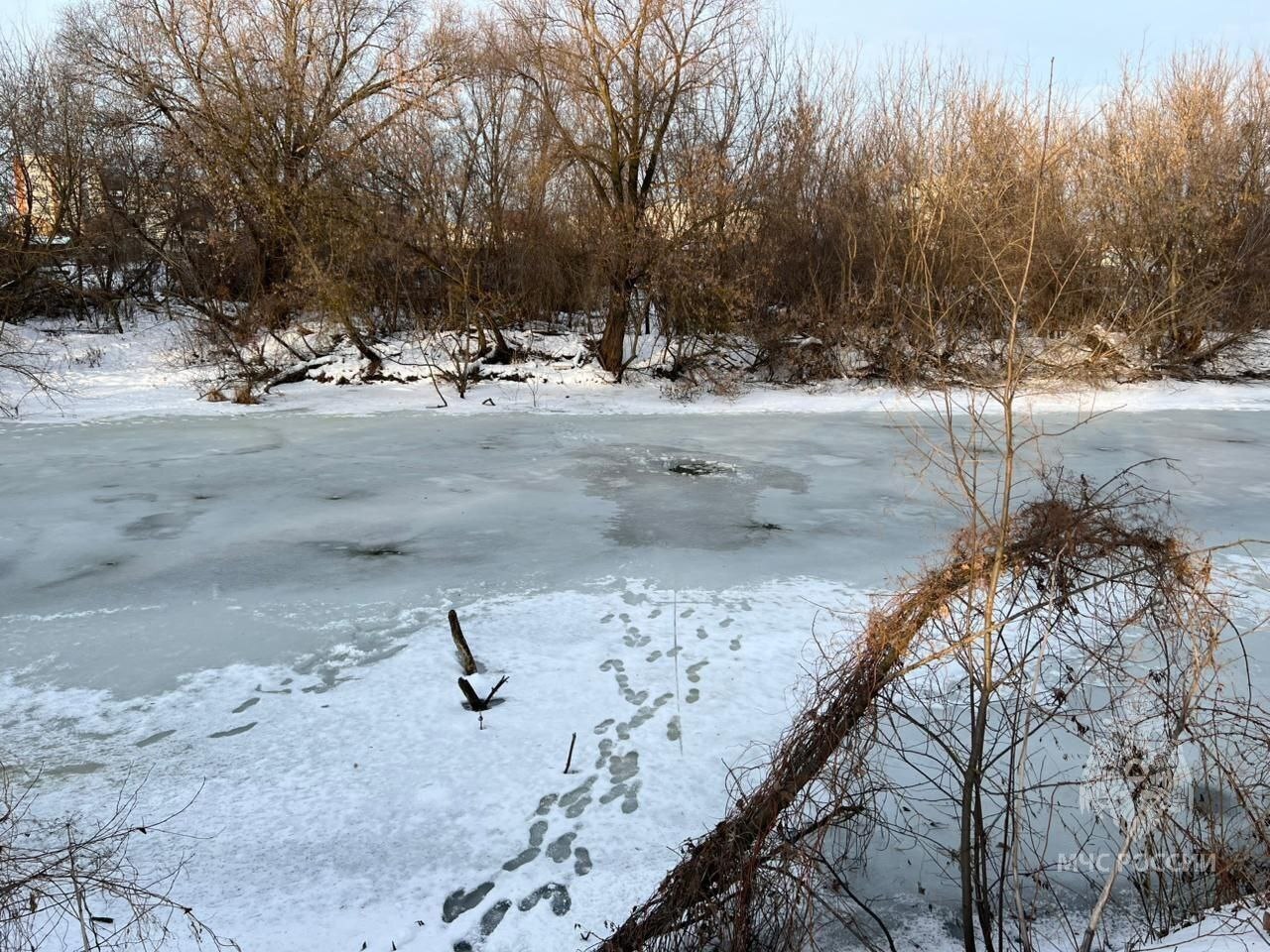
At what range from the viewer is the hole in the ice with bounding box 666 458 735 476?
35.1ft

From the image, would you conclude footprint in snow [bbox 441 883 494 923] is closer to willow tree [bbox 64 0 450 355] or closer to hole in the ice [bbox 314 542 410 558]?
hole in the ice [bbox 314 542 410 558]

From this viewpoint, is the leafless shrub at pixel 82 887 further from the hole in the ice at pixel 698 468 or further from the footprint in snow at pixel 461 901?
the hole in the ice at pixel 698 468

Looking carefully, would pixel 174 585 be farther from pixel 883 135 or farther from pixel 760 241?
pixel 883 135

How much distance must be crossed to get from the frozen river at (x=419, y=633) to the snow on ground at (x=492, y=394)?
4234 mm

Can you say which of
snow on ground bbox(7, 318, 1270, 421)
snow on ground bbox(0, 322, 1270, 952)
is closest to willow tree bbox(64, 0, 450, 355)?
snow on ground bbox(7, 318, 1270, 421)

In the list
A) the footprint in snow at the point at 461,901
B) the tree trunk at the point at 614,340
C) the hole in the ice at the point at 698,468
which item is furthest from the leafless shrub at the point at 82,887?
the tree trunk at the point at 614,340

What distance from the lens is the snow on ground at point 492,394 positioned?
52.2ft

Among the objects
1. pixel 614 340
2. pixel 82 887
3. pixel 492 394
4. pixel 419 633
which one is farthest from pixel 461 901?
pixel 614 340

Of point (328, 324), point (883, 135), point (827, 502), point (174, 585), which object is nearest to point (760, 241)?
point (883, 135)

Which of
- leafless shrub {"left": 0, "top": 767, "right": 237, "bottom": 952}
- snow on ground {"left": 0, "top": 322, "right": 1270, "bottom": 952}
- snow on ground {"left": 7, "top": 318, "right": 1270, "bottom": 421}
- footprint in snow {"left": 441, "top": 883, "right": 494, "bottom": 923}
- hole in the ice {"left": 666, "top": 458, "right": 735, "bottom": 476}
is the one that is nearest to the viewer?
leafless shrub {"left": 0, "top": 767, "right": 237, "bottom": 952}

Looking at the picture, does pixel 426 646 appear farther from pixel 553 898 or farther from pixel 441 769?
pixel 553 898

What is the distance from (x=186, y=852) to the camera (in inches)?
143

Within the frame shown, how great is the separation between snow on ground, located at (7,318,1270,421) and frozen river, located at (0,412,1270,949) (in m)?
4.23

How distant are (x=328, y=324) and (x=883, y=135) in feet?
42.1
